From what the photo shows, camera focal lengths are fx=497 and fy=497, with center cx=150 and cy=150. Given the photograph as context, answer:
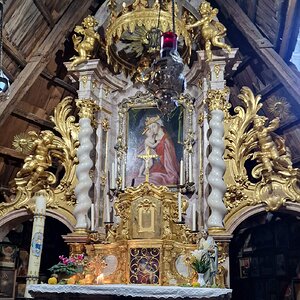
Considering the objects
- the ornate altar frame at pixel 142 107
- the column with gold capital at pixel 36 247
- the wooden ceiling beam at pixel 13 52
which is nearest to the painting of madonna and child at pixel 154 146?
the ornate altar frame at pixel 142 107

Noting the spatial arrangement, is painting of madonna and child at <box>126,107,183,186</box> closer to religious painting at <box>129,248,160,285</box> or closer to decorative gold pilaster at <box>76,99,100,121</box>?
decorative gold pilaster at <box>76,99,100,121</box>

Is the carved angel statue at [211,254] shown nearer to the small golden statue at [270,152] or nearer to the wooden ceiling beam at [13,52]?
the small golden statue at [270,152]

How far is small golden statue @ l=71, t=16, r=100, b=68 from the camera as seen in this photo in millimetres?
7594

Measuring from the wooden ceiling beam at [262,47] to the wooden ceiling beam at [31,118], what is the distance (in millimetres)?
3460

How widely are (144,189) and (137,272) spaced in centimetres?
107

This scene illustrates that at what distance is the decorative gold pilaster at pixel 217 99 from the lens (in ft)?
23.1

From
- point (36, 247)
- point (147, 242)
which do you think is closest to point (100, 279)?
point (147, 242)

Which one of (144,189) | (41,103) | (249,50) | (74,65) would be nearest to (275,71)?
(249,50)

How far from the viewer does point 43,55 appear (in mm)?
7691

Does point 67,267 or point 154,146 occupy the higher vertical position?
point 154,146

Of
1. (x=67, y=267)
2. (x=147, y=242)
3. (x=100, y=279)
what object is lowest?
(x=100, y=279)

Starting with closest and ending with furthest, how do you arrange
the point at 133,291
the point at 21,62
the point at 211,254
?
1. the point at 133,291
2. the point at 211,254
3. the point at 21,62

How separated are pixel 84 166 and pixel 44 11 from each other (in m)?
2.42

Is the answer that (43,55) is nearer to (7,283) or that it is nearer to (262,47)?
(262,47)
